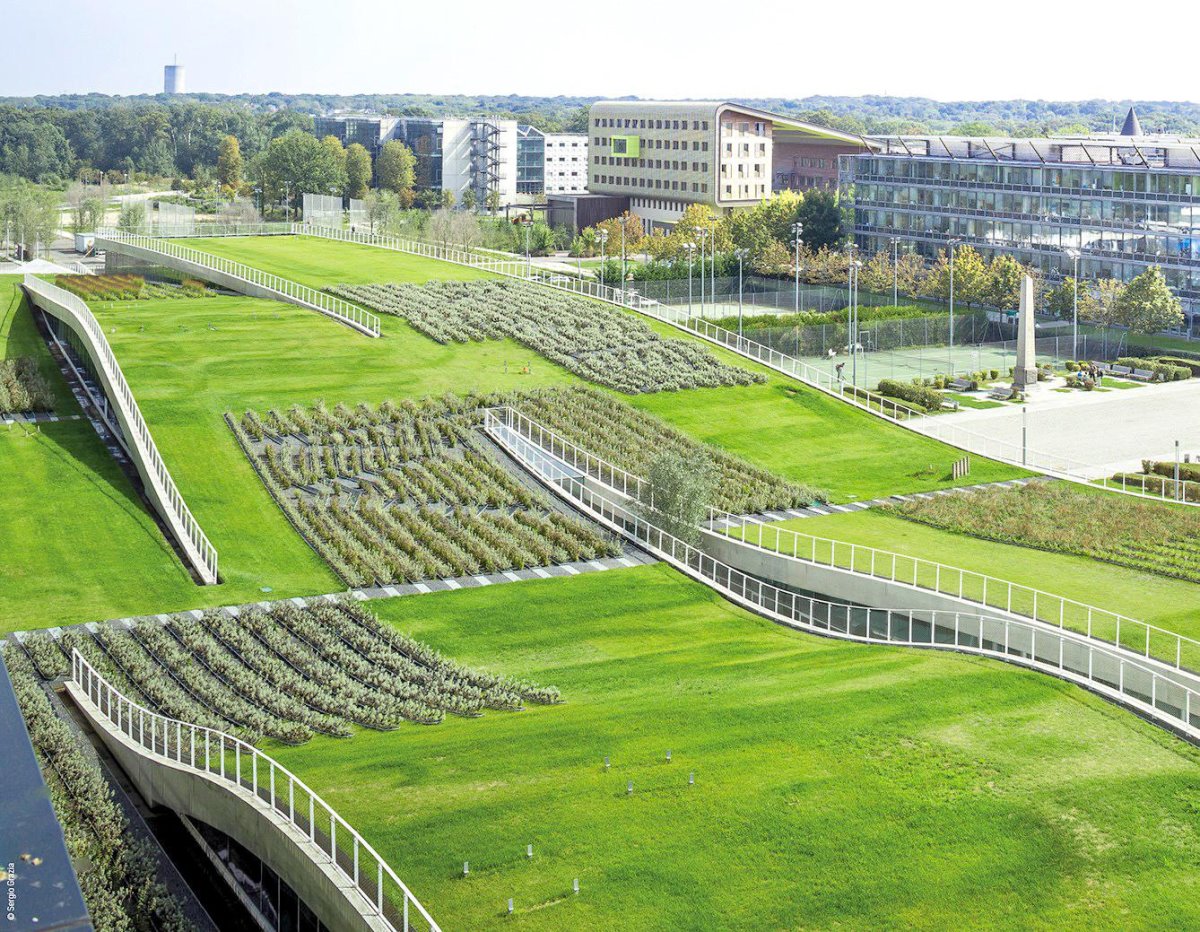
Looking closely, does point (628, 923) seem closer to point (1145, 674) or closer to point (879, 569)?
point (1145, 674)

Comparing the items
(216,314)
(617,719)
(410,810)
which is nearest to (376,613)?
(617,719)

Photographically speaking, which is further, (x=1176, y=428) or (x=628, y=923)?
(x=1176, y=428)

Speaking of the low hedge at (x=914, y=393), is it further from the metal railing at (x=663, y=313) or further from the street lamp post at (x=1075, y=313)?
the street lamp post at (x=1075, y=313)

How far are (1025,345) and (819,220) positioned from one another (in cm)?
3484

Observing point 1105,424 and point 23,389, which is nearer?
point 23,389

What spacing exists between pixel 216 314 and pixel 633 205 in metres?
71.6

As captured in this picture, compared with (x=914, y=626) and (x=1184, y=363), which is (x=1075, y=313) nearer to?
(x=1184, y=363)

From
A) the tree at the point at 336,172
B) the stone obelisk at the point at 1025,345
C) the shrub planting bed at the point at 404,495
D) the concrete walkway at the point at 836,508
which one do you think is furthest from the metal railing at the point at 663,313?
the tree at the point at 336,172

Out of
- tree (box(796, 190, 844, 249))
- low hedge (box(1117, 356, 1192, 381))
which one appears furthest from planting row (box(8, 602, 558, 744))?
tree (box(796, 190, 844, 249))

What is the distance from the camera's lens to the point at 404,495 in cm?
4575

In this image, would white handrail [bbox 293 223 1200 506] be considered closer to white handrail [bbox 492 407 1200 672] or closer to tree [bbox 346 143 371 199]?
white handrail [bbox 492 407 1200 672]

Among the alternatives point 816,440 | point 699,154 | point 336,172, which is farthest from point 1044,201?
point 336,172

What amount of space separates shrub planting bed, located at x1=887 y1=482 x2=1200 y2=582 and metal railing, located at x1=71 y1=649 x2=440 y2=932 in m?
25.6

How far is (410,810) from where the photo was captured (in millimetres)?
22219
